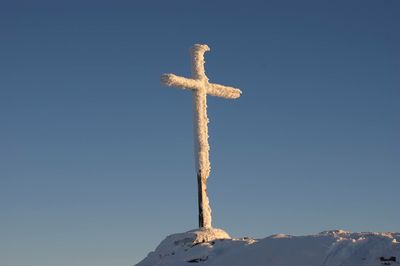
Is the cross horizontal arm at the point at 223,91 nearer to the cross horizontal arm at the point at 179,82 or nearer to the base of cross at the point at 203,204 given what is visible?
the cross horizontal arm at the point at 179,82

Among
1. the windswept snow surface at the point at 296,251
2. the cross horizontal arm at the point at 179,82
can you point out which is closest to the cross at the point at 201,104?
the cross horizontal arm at the point at 179,82

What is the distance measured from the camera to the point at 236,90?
3112cm

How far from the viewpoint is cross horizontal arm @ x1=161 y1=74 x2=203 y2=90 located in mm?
27562

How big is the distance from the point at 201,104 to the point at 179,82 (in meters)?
1.65

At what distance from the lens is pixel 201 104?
2902 cm

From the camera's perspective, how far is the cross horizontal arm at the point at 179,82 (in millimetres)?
27562

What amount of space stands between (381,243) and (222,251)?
6116 millimetres

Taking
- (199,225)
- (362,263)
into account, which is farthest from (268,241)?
(199,225)

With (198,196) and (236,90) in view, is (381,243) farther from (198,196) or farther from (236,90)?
(236,90)

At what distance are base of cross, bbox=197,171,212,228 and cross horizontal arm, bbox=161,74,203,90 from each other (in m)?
3.90

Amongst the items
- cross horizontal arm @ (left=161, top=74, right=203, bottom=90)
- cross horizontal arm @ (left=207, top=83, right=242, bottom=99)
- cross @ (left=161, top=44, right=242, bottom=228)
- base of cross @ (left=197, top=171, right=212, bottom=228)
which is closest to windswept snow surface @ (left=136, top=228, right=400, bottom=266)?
base of cross @ (left=197, top=171, right=212, bottom=228)

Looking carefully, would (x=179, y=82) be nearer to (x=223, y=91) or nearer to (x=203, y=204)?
(x=223, y=91)

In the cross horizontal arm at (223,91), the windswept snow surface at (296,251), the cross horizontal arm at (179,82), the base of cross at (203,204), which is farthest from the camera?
the cross horizontal arm at (223,91)

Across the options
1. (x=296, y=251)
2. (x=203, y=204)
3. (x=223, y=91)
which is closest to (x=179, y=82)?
(x=223, y=91)
